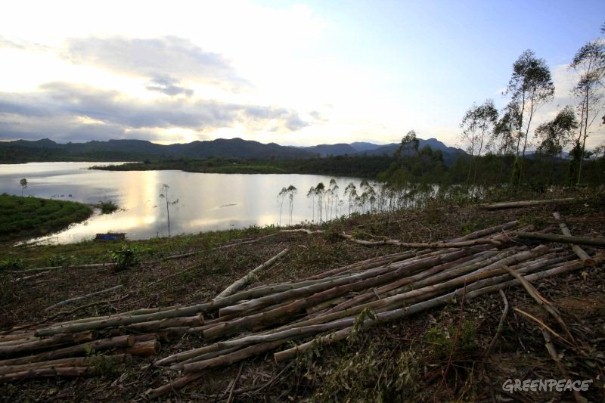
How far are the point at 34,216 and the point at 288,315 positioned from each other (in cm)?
5909

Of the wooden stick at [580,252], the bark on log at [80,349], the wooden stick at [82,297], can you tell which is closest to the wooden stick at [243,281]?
the bark on log at [80,349]

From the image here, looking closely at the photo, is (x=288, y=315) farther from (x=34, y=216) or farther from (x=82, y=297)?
(x=34, y=216)

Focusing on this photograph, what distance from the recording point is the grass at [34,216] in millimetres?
41750

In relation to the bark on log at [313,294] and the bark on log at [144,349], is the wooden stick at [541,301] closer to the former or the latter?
the bark on log at [313,294]

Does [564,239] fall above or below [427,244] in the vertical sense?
above

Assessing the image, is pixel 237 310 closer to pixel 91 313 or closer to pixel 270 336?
pixel 270 336

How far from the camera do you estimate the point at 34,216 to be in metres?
48.2

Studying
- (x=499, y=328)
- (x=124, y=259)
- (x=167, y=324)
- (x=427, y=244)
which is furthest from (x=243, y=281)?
(x=124, y=259)

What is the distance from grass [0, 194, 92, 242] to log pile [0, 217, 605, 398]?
46380 mm

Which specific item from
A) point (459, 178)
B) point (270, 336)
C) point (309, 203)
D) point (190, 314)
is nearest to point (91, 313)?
point (190, 314)

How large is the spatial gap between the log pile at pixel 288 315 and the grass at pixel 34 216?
46.4 m

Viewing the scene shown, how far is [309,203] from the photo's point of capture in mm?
73438

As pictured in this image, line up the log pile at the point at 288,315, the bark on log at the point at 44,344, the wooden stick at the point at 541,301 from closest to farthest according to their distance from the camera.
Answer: the wooden stick at the point at 541,301
the log pile at the point at 288,315
the bark on log at the point at 44,344

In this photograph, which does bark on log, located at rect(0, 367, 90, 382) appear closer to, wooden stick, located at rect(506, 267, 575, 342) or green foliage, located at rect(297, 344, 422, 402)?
green foliage, located at rect(297, 344, 422, 402)
